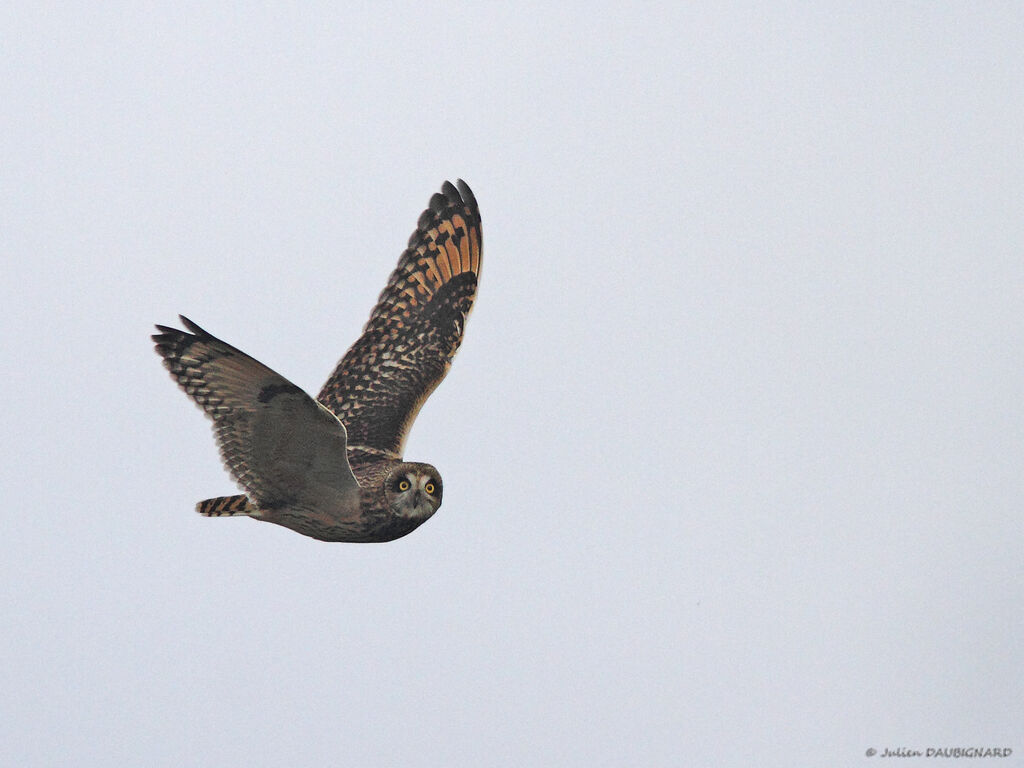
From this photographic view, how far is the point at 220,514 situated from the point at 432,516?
2157 mm

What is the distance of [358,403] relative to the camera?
15633 millimetres

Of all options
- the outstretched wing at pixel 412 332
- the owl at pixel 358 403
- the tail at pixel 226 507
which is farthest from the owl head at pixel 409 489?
the tail at pixel 226 507

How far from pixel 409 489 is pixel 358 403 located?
2.25 metres

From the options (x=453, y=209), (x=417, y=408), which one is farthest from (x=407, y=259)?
(x=417, y=408)

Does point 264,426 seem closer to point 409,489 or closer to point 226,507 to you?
point 226,507

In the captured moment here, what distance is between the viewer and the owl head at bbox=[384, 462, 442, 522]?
1366 centimetres

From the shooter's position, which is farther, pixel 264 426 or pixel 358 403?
pixel 358 403

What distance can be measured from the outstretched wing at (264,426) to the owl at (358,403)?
0.04 ft

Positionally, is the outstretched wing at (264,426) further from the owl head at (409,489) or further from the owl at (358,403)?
the owl head at (409,489)

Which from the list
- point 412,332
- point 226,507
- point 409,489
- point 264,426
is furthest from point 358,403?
point 264,426

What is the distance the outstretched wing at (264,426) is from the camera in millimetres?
12406

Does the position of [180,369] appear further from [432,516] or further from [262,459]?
[432,516]

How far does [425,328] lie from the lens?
16578mm

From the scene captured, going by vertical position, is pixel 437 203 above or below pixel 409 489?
above
